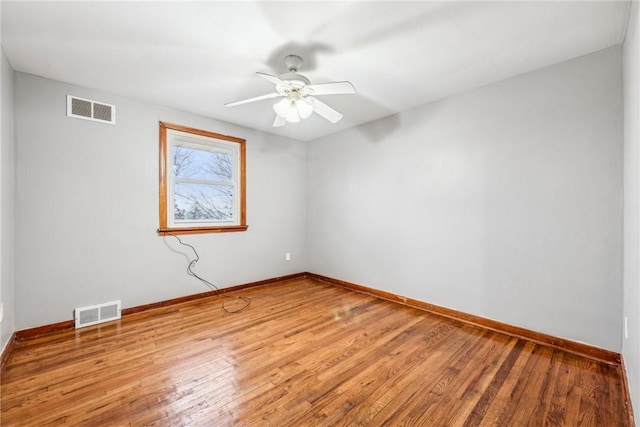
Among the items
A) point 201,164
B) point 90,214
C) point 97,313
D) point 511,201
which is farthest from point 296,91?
point 97,313

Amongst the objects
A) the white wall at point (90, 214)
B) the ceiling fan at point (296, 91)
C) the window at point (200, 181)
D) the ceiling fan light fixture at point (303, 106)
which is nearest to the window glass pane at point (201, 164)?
the window at point (200, 181)

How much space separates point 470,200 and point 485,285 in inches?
34.8

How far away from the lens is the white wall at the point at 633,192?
146cm

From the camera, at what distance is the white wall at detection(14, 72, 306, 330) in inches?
98.7

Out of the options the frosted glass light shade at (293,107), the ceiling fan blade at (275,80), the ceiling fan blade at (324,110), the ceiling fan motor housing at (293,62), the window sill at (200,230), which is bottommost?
the window sill at (200,230)

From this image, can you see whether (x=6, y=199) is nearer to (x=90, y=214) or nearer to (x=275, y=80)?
(x=90, y=214)

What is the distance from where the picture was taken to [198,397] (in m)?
1.71

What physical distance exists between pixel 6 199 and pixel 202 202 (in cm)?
180

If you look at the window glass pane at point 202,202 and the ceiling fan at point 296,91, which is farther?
the window glass pane at point 202,202

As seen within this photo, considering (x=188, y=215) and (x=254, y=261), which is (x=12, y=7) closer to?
(x=188, y=215)

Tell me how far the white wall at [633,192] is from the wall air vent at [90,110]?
4220mm

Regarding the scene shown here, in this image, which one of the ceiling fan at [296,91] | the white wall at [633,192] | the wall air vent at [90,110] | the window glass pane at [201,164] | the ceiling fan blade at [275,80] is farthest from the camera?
the window glass pane at [201,164]

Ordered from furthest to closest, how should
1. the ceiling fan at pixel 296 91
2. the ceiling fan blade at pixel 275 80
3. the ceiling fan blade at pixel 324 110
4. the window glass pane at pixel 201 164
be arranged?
the window glass pane at pixel 201 164, the ceiling fan blade at pixel 324 110, the ceiling fan at pixel 296 91, the ceiling fan blade at pixel 275 80

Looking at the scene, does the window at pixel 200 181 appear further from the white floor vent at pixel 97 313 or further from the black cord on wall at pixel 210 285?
the white floor vent at pixel 97 313
